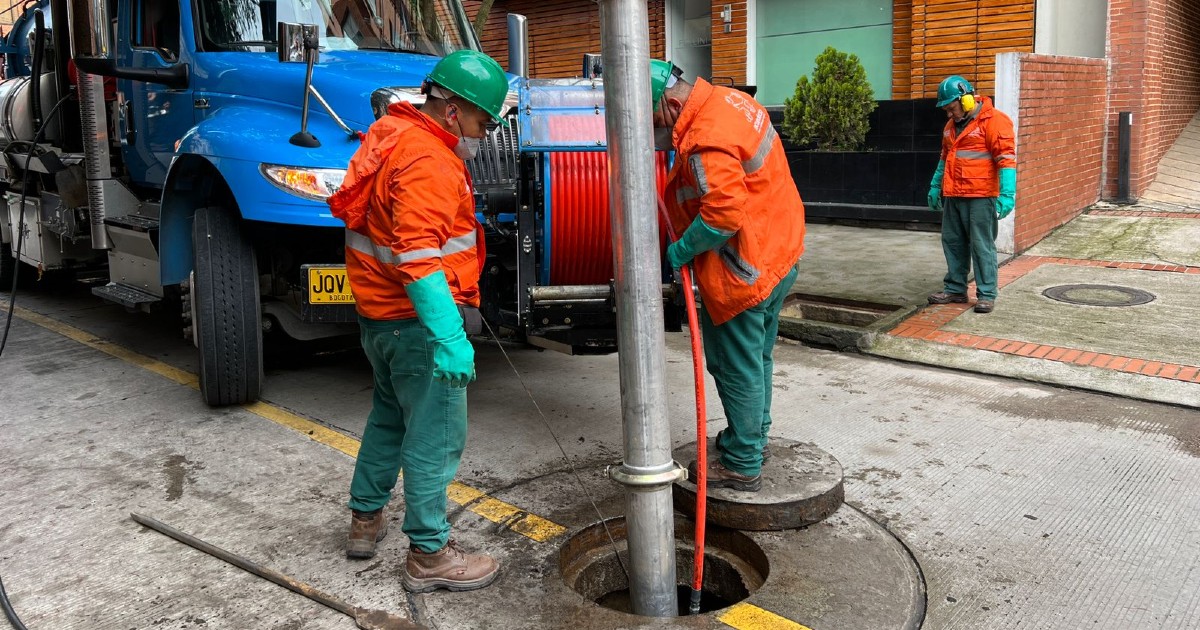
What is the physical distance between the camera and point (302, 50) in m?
5.53

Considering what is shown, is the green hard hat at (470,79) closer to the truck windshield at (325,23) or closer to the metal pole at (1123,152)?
the truck windshield at (325,23)

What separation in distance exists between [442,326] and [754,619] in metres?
1.38

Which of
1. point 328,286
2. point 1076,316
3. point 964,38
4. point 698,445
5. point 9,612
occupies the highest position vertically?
point 964,38

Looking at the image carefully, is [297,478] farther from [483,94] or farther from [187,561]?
[483,94]

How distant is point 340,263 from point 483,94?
2.02 m

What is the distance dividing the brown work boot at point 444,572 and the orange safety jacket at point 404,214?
854 mm

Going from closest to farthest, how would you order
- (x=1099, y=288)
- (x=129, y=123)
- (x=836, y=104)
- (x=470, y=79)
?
(x=470, y=79) → (x=129, y=123) → (x=1099, y=288) → (x=836, y=104)

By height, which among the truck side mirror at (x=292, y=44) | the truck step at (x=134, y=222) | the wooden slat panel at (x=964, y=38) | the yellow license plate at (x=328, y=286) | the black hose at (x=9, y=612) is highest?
the wooden slat panel at (x=964, y=38)

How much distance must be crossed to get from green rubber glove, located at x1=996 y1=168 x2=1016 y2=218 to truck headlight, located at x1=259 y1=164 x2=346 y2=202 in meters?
4.89

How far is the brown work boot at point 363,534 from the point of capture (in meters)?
3.69

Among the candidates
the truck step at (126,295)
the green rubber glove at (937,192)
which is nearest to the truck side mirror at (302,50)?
the truck step at (126,295)

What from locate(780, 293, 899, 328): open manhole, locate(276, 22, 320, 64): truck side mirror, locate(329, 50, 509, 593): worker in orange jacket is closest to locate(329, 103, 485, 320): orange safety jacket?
locate(329, 50, 509, 593): worker in orange jacket

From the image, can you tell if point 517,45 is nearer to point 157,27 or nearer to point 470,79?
point 157,27

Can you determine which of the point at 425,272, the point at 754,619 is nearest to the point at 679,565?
the point at 754,619
